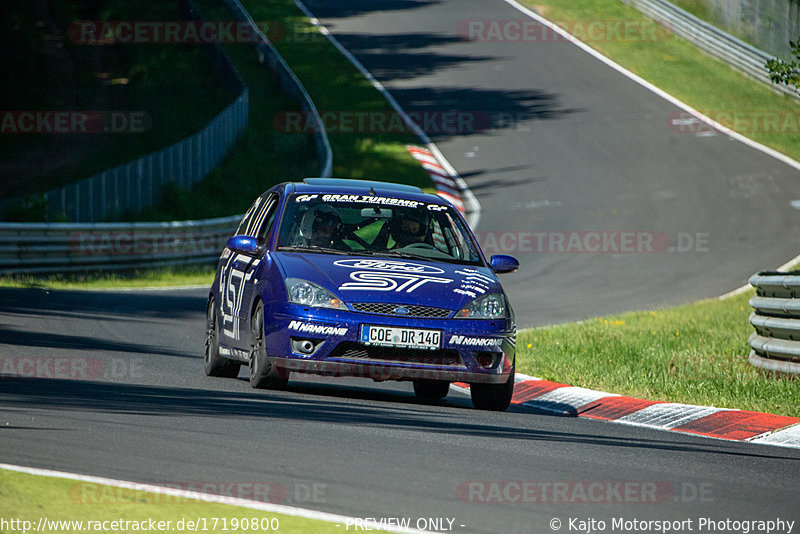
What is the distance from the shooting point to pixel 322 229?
400 inches

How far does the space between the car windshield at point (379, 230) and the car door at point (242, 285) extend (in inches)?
11.7

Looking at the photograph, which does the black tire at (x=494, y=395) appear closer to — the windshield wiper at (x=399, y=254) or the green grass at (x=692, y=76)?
the windshield wiper at (x=399, y=254)

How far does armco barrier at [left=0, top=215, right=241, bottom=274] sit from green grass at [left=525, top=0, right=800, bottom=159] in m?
17.1

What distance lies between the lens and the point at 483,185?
104ft

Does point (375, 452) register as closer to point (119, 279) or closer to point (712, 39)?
point (119, 279)

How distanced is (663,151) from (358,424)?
91.5 feet

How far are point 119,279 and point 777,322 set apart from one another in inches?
531

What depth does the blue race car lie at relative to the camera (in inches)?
357

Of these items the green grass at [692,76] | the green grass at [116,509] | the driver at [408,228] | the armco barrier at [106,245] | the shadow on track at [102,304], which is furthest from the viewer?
the green grass at [692,76]

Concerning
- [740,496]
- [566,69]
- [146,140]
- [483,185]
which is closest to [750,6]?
[566,69]

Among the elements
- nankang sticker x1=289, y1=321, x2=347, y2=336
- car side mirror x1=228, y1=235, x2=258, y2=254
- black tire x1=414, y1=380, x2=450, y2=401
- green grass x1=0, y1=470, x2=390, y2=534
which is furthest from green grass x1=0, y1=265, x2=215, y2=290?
green grass x1=0, y1=470, x2=390, y2=534

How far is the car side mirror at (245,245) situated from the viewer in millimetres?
10031

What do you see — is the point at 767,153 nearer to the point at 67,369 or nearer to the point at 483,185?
the point at 483,185

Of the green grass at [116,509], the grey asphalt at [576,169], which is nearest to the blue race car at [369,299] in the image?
the green grass at [116,509]
